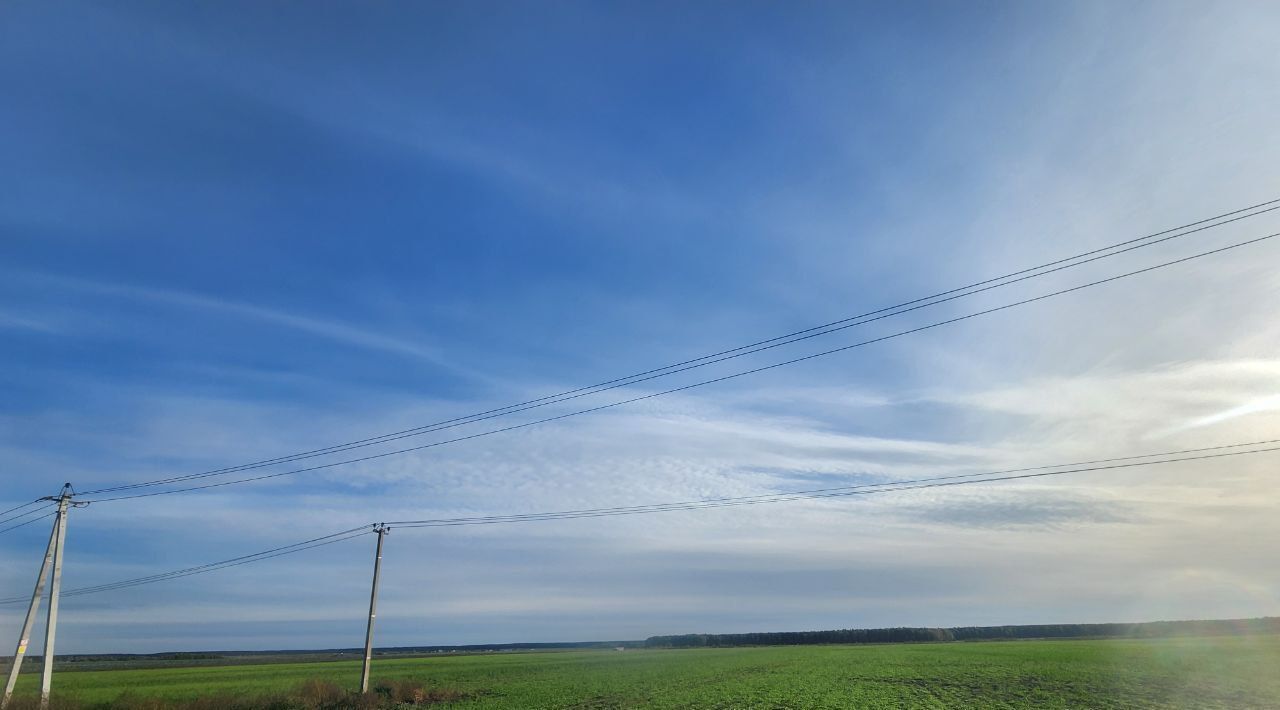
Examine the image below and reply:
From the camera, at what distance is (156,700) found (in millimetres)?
50812

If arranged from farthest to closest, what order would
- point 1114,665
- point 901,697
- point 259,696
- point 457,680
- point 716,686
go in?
1. point 457,680
2. point 1114,665
3. point 716,686
4. point 259,696
5. point 901,697

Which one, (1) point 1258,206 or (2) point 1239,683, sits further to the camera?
(2) point 1239,683

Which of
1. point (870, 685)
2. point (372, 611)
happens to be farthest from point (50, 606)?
point (870, 685)

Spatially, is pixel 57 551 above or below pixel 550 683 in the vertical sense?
above

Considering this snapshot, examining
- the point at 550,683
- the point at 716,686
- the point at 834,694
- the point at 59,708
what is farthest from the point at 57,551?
the point at 834,694

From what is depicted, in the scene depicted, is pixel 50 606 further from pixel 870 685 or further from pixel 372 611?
pixel 870 685

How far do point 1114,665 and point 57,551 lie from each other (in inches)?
3304

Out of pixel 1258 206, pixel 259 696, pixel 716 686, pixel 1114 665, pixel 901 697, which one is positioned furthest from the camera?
pixel 1114 665

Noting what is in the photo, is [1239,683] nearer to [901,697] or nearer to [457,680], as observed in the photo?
[901,697]

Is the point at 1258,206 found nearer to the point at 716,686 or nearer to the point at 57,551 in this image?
the point at 716,686

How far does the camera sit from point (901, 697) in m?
45.1

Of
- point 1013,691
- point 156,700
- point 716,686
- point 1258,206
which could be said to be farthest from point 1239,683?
point 156,700

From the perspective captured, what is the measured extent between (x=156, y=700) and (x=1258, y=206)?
67164 mm

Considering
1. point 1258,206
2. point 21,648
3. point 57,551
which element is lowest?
point 21,648
